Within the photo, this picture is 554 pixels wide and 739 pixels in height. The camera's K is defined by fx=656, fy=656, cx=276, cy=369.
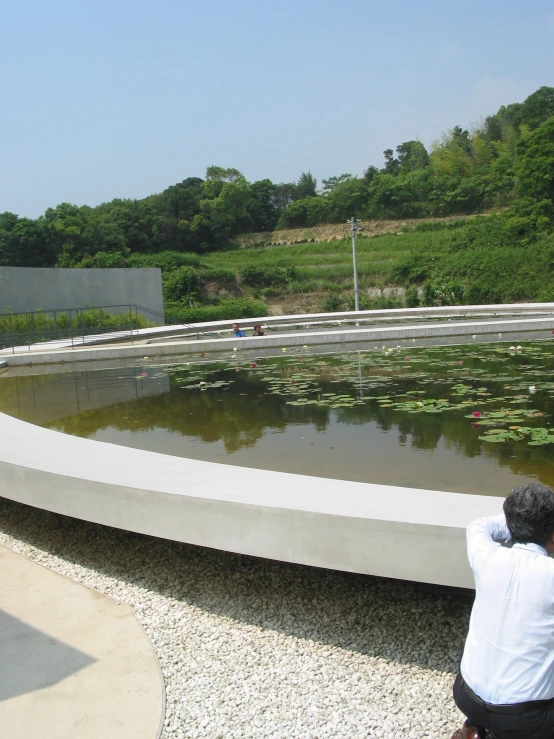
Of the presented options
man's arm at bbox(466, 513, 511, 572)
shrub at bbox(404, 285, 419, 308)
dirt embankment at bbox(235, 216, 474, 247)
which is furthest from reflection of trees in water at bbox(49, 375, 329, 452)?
dirt embankment at bbox(235, 216, 474, 247)

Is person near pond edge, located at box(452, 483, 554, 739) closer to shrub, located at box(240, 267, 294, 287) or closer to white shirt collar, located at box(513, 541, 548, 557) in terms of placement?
white shirt collar, located at box(513, 541, 548, 557)

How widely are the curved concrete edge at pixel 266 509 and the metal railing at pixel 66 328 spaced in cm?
1198

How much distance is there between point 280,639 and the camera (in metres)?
3.19

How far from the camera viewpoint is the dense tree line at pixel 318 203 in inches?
1599

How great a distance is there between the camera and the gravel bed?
8.46ft

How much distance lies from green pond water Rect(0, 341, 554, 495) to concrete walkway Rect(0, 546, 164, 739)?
184 cm

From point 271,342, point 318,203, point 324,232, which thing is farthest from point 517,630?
point 318,203

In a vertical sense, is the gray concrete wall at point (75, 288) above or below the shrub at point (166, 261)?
below

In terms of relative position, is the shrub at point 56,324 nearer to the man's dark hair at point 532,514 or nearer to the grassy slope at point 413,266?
the man's dark hair at point 532,514

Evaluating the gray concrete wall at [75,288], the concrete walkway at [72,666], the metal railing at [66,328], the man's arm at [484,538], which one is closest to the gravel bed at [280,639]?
the concrete walkway at [72,666]

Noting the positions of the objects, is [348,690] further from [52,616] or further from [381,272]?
[381,272]

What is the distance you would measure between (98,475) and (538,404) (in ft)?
14.5

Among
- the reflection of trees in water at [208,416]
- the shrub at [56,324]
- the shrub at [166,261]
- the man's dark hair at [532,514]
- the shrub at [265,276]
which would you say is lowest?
the reflection of trees in water at [208,416]

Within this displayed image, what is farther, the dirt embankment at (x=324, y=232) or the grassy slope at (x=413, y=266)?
the dirt embankment at (x=324, y=232)
